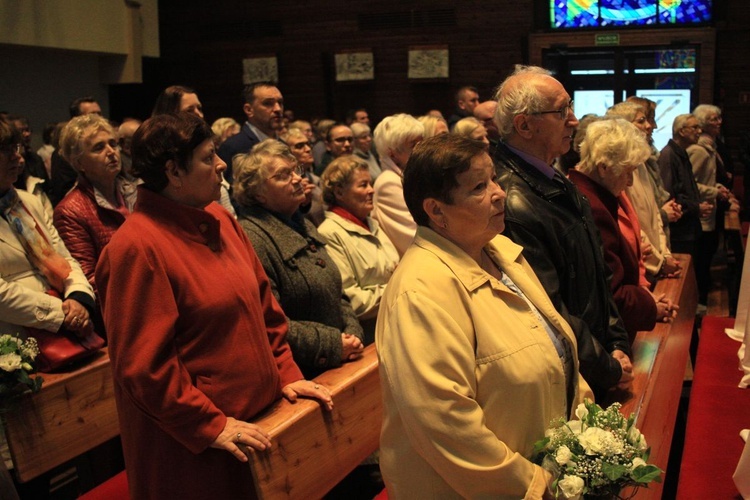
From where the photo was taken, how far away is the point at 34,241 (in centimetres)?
341

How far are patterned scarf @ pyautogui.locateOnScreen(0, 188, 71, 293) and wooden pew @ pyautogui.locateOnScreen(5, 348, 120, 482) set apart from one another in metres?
0.36

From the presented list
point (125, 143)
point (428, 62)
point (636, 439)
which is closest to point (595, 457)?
point (636, 439)

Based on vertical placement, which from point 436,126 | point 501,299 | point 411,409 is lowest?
point 411,409

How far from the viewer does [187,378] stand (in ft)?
8.15

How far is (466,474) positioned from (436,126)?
3936mm

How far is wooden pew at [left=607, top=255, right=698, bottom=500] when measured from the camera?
9.85ft

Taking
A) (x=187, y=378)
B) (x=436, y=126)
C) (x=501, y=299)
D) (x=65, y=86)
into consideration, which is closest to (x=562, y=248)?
(x=501, y=299)

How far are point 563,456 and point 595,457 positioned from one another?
80 mm

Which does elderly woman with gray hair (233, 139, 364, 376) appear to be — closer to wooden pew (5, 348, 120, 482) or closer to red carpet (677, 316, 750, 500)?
wooden pew (5, 348, 120, 482)

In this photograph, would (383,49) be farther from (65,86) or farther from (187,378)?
(187,378)

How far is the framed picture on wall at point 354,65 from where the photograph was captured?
1273cm

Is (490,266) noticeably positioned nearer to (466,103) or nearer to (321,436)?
(321,436)

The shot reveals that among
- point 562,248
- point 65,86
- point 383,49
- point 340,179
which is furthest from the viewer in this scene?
point 383,49

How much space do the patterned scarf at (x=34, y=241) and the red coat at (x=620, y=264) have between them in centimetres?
218
